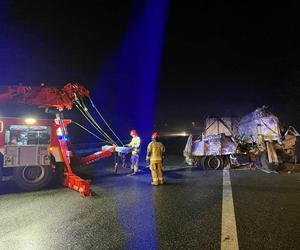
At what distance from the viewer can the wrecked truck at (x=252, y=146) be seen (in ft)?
41.4

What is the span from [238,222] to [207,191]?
287 cm

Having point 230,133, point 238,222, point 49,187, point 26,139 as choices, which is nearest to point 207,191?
point 238,222

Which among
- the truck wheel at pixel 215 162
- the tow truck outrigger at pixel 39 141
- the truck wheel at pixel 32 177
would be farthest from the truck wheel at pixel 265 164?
the truck wheel at pixel 32 177

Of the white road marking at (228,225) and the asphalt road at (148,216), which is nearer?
the white road marking at (228,225)

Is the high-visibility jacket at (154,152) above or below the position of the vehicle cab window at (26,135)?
below

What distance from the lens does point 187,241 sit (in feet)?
15.9

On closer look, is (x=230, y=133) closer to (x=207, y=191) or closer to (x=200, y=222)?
(x=207, y=191)

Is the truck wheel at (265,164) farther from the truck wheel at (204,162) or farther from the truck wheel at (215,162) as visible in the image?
the truck wheel at (204,162)


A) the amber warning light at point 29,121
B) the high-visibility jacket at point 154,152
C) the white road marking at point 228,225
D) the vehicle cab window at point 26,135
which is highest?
the amber warning light at point 29,121

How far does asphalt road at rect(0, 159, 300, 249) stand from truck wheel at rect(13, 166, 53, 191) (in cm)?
32

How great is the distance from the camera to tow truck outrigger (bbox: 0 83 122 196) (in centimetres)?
870

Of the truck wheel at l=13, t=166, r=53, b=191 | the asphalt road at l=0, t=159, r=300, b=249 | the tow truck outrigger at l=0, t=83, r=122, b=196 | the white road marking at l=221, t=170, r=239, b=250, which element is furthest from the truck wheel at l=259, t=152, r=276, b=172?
the truck wheel at l=13, t=166, r=53, b=191

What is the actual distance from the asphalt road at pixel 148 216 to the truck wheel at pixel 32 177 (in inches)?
12.4

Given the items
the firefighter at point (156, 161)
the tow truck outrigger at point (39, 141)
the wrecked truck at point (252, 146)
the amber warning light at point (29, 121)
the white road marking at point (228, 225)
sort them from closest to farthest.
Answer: the white road marking at point (228, 225) < the tow truck outrigger at point (39, 141) < the amber warning light at point (29, 121) < the firefighter at point (156, 161) < the wrecked truck at point (252, 146)
